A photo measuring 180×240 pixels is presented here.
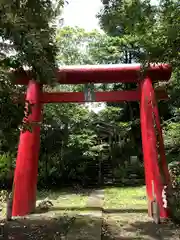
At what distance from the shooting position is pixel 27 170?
8.48 meters

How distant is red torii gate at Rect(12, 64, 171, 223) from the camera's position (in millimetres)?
8219

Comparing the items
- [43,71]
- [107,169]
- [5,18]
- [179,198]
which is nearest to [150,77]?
[179,198]

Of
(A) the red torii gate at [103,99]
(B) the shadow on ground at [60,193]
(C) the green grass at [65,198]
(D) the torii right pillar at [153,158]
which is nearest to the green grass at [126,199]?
(C) the green grass at [65,198]

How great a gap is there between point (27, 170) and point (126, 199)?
420 centimetres

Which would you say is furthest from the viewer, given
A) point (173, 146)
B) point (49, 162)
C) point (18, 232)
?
point (49, 162)

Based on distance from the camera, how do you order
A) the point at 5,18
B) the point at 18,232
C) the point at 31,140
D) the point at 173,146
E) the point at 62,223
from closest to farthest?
the point at 5,18
the point at 18,232
the point at 62,223
the point at 31,140
the point at 173,146

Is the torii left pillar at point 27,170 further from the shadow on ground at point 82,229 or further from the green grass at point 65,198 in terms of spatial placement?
the green grass at point 65,198

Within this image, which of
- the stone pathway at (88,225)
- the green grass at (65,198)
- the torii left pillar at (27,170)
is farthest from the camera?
the green grass at (65,198)

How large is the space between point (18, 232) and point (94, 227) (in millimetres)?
1439

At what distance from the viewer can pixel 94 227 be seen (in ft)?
22.0

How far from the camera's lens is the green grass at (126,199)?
390 inches

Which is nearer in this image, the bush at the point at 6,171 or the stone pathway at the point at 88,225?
the stone pathway at the point at 88,225

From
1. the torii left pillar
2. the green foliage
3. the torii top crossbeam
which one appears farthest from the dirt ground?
the torii top crossbeam

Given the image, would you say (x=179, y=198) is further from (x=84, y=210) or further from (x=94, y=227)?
(x=84, y=210)
